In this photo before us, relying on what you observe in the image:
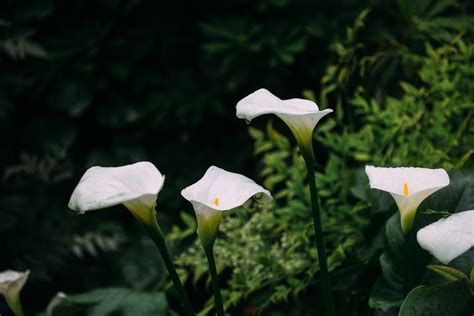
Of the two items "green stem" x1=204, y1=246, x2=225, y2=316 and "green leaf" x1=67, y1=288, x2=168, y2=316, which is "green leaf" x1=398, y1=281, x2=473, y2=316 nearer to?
"green stem" x1=204, y1=246, x2=225, y2=316

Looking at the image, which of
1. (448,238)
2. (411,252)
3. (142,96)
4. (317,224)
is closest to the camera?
(448,238)

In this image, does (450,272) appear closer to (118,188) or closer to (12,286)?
(118,188)

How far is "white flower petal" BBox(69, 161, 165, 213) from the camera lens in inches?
25.1

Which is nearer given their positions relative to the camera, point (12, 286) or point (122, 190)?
point (122, 190)

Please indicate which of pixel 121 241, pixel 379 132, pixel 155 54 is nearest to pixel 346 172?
pixel 379 132

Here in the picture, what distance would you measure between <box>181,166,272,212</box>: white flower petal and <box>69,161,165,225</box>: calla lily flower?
0.04m

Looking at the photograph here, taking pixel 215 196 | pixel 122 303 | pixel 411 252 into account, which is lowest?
pixel 122 303

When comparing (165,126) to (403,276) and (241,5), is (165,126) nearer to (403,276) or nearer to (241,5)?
(241,5)

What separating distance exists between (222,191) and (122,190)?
0.36 ft

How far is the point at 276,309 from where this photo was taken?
6.31ft

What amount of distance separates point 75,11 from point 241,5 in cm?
46

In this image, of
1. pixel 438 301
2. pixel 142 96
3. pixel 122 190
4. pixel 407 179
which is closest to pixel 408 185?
pixel 407 179

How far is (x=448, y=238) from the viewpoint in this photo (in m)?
0.63

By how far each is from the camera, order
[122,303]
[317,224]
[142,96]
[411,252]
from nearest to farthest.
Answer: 1. [317,224]
2. [411,252]
3. [122,303]
4. [142,96]
